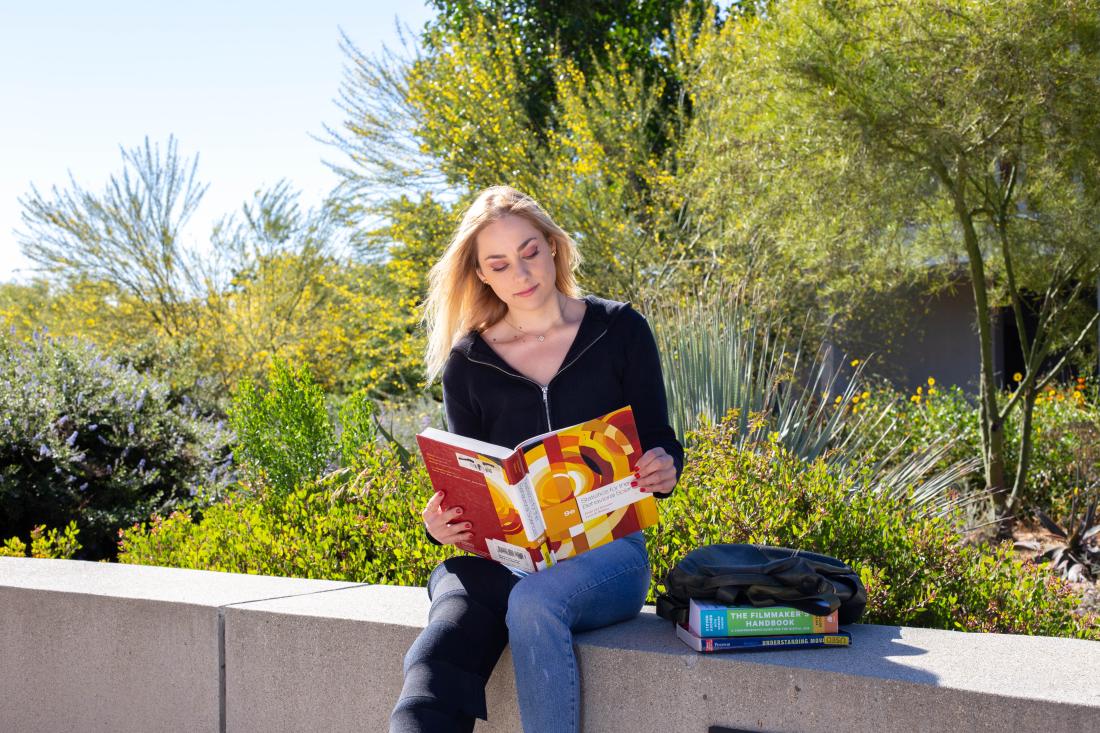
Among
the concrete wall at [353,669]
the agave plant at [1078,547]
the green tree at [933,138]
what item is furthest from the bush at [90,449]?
the agave plant at [1078,547]

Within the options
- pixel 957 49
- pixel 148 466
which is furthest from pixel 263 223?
pixel 957 49

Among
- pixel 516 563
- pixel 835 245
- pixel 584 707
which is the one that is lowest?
pixel 584 707

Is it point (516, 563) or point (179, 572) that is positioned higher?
point (516, 563)

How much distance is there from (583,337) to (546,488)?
634 millimetres

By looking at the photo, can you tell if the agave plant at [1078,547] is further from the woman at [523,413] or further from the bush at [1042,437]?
the woman at [523,413]

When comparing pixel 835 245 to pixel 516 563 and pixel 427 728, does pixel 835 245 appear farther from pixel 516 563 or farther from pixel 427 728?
pixel 427 728

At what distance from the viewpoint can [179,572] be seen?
3.47m

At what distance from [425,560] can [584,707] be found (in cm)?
125

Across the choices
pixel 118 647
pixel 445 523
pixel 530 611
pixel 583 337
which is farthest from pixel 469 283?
pixel 118 647

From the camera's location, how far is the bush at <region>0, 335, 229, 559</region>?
18.1 ft

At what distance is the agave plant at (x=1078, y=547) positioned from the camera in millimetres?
5996

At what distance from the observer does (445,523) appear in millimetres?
2609

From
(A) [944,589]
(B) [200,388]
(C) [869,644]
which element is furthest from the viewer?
(B) [200,388]

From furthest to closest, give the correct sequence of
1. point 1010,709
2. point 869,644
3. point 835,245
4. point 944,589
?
point 835,245, point 944,589, point 869,644, point 1010,709
